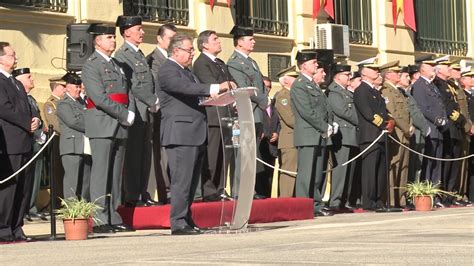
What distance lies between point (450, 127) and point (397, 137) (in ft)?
5.03

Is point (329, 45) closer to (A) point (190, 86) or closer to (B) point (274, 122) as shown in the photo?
(B) point (274, 122)

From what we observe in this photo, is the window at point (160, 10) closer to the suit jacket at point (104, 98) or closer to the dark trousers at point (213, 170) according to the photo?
the dark trousers at point (213, 170)

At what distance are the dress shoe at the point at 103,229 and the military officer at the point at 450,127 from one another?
25.9ft

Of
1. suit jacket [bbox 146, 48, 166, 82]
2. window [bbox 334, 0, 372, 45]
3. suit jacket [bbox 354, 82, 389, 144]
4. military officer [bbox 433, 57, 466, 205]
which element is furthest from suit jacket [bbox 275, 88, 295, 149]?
window [bbox 334, 0, 372, 45]

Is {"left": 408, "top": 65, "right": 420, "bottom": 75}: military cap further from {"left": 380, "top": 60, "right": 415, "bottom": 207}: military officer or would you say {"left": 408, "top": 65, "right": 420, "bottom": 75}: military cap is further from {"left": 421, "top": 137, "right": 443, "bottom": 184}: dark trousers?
{"left": 380, "top": 60, "right": 415, "bottom": 207}: military officer

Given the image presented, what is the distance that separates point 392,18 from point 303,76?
1055cm

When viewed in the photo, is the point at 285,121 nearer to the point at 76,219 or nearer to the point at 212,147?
the point at 212,147

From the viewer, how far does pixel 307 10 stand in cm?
2664

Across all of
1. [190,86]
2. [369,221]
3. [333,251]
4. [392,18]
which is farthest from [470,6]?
[333,251]

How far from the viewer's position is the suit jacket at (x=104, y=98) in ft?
50.2

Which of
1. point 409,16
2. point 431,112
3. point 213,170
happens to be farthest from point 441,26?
point 213,170

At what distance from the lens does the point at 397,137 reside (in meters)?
21.2

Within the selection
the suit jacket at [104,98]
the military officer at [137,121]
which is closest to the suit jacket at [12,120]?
the suit jacket at [104,98]

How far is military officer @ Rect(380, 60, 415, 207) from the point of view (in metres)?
21.0
